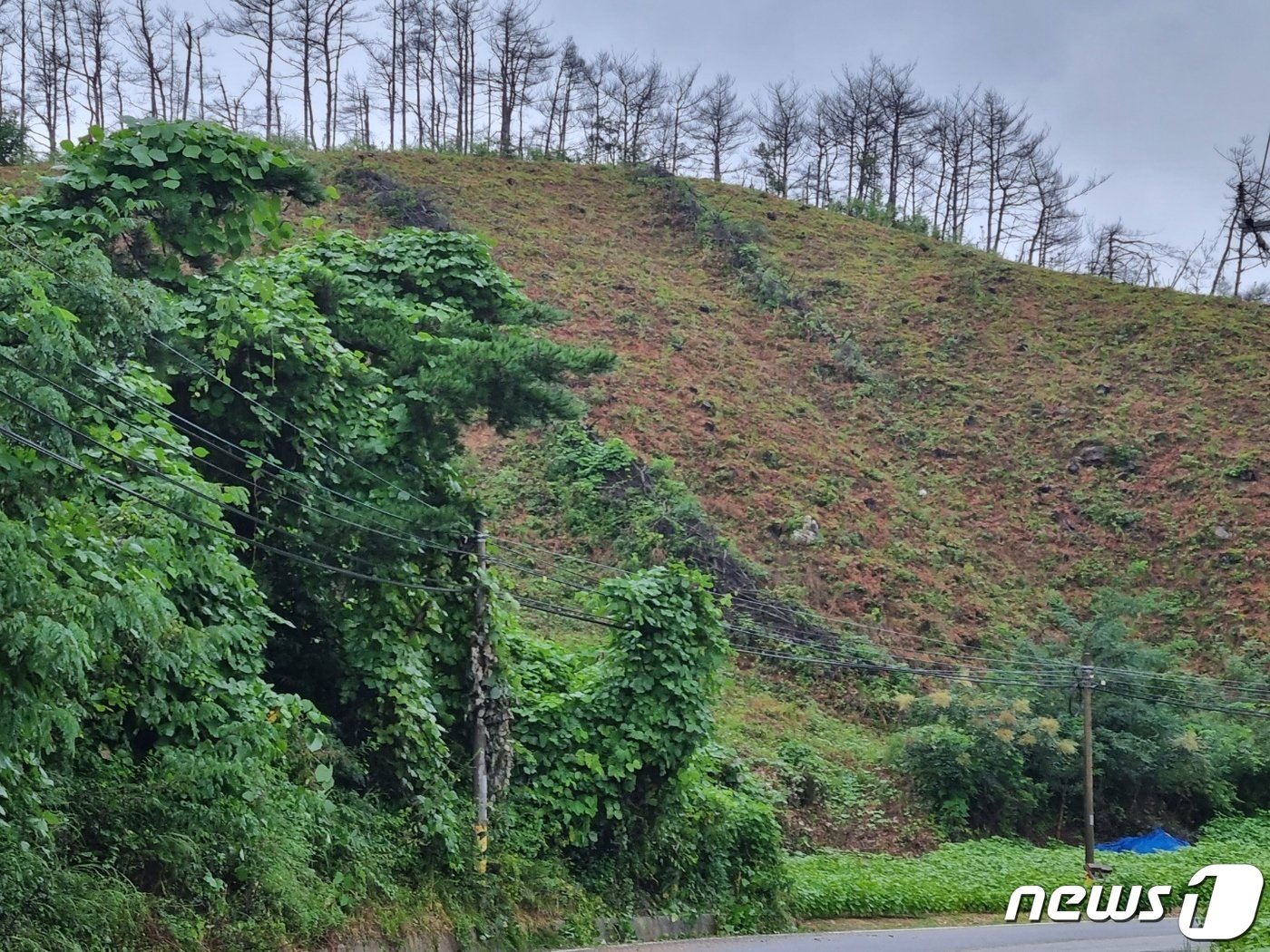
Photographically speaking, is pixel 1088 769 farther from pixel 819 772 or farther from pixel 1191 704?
pixel 1191 704

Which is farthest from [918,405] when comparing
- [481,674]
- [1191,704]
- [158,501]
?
[158,501]

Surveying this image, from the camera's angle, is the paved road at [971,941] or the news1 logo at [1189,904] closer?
the news1 logo at [1189,904]

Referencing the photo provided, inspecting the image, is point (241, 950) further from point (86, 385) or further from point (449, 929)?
point (86, 385)

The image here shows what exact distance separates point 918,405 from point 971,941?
3001cm

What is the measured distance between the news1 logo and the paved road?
249mm

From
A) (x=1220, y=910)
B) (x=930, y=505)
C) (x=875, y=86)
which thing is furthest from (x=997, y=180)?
(x=1220, y=910)

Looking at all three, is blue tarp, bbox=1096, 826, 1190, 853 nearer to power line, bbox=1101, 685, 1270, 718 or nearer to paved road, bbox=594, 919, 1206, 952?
power line, bbox=1101, 685, 1270, 718

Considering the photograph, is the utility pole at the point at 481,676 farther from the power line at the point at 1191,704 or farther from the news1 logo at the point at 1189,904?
the power line at the point at 1191,704

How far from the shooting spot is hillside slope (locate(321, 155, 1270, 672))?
1323 inches

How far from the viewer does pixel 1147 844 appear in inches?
982

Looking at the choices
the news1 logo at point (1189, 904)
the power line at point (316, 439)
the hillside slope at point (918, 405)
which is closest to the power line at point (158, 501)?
the power line at point (316, 439)

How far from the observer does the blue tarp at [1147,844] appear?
81.2 feet

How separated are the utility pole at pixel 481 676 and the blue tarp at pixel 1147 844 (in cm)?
1641

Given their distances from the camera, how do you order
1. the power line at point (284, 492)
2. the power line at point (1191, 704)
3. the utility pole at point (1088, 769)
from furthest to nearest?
the power line at point (1191, 704) < the utility pole at point (1088, 769) < the power line at point (284, 492)
